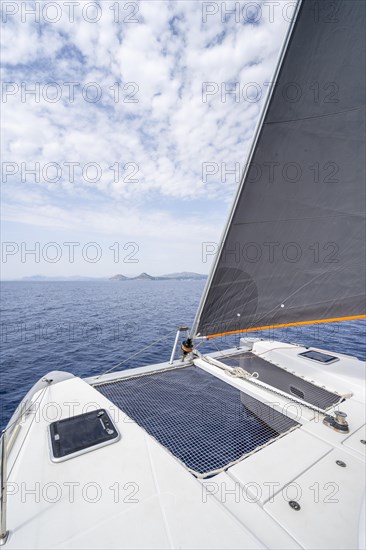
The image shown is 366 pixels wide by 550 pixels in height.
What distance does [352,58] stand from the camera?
148 inches

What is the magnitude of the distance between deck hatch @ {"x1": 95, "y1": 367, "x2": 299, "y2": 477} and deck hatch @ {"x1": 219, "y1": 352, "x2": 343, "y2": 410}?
85 cm

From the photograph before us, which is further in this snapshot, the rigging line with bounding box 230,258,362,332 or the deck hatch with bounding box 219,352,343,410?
the rigging line with bounding box 230,258,362,332

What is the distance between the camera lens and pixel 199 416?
361cm

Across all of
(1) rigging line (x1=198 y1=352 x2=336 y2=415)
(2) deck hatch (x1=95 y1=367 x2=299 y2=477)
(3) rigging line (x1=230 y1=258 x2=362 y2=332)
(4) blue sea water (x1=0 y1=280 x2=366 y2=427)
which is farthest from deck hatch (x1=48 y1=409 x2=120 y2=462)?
(4) blue sea water (x1=0 y1=280 x2=366 y2=427)

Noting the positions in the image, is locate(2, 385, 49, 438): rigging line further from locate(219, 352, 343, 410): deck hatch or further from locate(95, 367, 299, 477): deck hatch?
locate(219, 352, 343, 410): deck hatch

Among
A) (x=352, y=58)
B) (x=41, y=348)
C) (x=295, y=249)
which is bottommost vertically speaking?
(x=41, y=348)

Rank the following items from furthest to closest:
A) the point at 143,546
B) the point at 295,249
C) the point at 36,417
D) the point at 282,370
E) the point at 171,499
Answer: the point at 282,370
the point at 295,249
the point at 36,417
the point at 171,499
the point at 143,546

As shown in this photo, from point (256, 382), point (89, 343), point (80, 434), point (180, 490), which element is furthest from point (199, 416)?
point (89, 343)

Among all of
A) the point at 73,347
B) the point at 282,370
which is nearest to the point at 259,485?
the point at 282,370

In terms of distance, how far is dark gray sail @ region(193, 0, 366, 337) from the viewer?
11.9ft

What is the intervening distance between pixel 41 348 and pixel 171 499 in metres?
18.0

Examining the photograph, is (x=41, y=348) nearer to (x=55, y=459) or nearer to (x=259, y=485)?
(x=55, y=459)

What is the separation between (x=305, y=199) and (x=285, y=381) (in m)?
3.42

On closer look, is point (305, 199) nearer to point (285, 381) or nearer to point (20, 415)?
point (285, 381)
